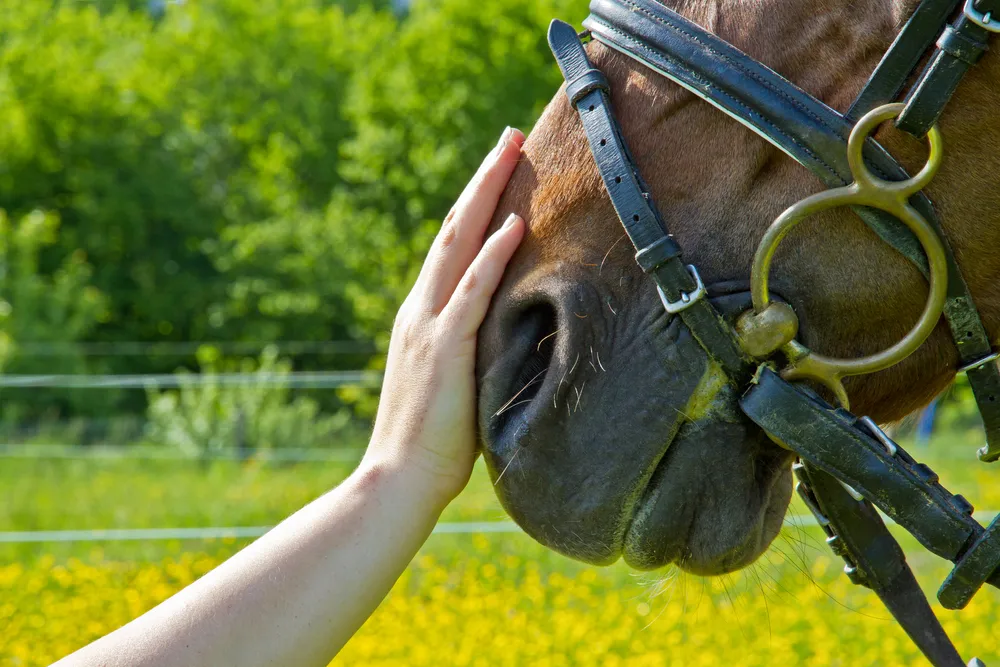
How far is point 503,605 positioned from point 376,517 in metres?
3.35

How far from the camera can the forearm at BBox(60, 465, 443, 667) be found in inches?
51.4

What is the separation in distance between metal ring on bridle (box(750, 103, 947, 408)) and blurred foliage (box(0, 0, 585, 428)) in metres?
15.5

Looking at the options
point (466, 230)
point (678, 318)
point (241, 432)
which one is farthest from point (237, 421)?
point (678, 318)

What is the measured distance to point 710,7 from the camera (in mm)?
1489

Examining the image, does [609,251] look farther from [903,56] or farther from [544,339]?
[903,56]

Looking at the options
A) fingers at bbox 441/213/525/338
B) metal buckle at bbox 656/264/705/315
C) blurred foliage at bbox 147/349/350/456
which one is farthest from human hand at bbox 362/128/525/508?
blurred foliage at bbox 147/349/350/456

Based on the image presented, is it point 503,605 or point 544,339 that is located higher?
point 544,339

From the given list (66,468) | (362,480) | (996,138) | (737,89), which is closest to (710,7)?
(737,89)

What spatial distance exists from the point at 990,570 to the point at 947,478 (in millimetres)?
7223

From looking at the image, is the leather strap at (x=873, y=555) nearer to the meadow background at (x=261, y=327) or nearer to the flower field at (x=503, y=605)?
the meadow background at (x=261, y=327)

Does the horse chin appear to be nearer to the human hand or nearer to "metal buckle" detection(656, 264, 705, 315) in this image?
"metal buckle" detection(656, 264, 705, 315)

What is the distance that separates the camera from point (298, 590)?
1.38 m

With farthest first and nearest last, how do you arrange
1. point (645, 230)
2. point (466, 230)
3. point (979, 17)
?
point (466, 230), point (645, 230), point (979, 17)

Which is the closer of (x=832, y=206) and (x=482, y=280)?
(x=832, y=206)
